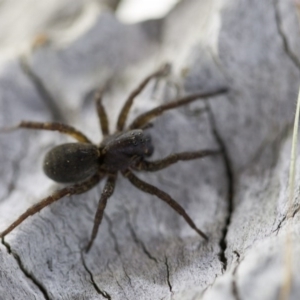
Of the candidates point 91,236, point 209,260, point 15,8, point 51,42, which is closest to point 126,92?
point 51,42

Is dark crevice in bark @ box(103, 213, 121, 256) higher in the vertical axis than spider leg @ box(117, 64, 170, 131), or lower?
lower

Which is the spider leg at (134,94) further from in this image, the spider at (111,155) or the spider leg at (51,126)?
the spider leg at (51,126)

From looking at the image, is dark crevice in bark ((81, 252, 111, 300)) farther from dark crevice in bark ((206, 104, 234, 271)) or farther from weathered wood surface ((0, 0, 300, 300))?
dark crevice in bark ((206, 104, 234, 271))

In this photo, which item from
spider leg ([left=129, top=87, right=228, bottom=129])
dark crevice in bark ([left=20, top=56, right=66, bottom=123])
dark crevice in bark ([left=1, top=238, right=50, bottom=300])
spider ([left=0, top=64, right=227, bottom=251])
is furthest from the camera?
dark crevice in bark ([left=20, top=56, right=66, bottom=123])

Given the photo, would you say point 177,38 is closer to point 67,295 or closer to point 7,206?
point 7,206

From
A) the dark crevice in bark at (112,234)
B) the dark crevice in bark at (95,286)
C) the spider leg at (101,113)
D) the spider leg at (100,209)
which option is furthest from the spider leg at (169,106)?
the dark crevice in bark at (95,286)

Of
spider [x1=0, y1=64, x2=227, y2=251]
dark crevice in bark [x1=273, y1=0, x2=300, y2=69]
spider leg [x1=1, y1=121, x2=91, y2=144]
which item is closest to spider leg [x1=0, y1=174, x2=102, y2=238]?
spider [x1=0, y1=64, x2=227, y2=251]

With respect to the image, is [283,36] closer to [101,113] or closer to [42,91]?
[101,113]
